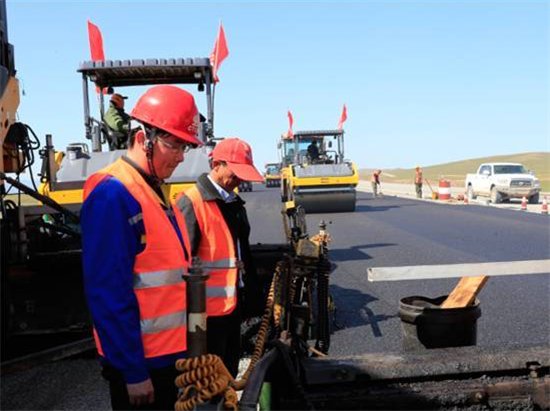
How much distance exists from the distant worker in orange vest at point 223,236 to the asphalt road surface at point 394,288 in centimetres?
141

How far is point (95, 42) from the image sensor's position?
26.0 feet

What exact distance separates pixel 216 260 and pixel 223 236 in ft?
0.46

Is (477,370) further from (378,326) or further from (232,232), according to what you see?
(378,326)

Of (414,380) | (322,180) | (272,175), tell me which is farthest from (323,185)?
(272,175)

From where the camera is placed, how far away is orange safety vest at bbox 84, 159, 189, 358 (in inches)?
84.8

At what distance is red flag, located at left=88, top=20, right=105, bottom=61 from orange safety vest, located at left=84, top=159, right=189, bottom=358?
245 inches

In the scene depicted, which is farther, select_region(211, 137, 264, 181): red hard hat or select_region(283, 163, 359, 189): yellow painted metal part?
select_region(283, 163, 359, 189): yellow painted metal part

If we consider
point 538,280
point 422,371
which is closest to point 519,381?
point 422,371

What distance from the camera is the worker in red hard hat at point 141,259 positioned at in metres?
2.06

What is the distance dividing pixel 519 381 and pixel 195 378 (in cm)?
190

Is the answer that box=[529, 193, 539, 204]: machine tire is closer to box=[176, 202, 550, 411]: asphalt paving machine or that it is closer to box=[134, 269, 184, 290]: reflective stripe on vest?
box=[176, 202, 550, 411]: asphalt paving machine

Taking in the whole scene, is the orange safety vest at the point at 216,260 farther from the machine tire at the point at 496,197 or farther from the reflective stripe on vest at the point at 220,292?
the machine tire at the point at 496,197

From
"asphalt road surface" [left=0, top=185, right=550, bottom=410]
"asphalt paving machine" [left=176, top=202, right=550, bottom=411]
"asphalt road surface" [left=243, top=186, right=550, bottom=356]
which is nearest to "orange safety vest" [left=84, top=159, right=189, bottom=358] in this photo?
"asphalt paving machine" [left=176, top=202, right=550, bottom=411]

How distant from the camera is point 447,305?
13.2 feet
